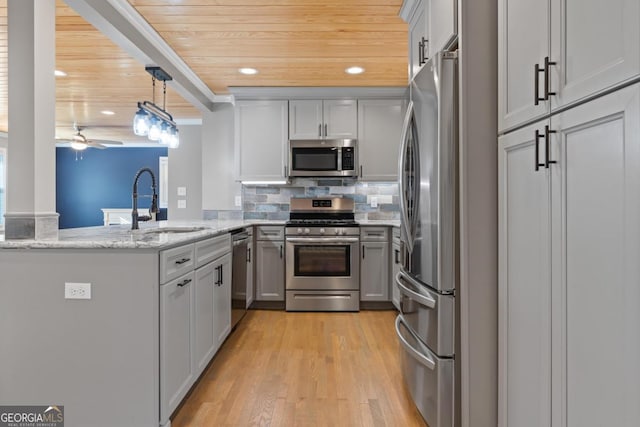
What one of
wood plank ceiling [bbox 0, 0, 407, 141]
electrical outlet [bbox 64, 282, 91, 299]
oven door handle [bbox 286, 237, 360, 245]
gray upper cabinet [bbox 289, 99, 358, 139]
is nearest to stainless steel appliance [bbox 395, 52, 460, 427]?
wood plank ceiling [bbox 0, 0, 407, 141]

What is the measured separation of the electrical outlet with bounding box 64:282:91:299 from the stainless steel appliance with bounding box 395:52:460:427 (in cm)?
156

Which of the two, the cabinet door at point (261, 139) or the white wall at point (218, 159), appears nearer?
the cabinet door at point (261, 139)

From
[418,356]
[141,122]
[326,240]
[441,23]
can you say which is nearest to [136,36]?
[141,122]

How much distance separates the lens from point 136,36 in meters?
2.79

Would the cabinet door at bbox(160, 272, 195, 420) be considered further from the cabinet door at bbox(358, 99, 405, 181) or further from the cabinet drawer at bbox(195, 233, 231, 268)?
the cabinet door at bbox(358, 99, 405, 181)

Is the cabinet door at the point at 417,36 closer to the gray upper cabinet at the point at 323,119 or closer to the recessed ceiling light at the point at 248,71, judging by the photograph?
the recessed ceiling light at the point at 248,71

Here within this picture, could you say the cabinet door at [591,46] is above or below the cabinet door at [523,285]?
above

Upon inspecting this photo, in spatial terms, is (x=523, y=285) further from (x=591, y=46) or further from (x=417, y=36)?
(x=417, y=36)

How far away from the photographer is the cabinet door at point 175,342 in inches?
71.8

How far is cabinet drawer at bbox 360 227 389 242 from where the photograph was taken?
4.17 m

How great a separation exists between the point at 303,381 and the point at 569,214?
194cm

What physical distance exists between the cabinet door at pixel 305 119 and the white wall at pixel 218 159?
2.86ft

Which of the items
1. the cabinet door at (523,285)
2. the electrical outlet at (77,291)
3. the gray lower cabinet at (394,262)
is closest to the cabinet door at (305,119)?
the gray lower cabinet at (394,262)

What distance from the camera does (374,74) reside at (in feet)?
13.2
